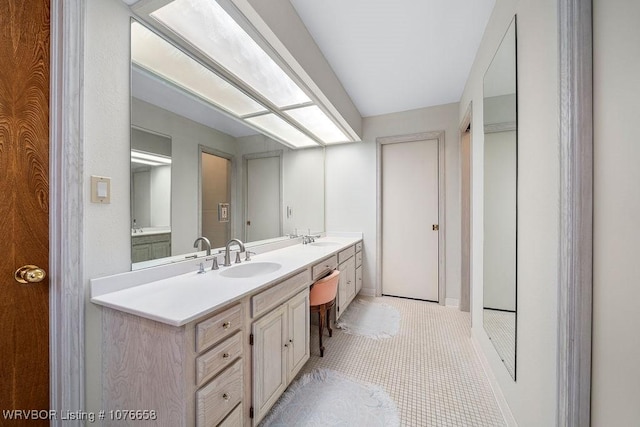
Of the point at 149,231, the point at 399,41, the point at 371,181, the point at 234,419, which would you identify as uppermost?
the point at 399,41

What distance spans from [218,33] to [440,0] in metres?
1.42

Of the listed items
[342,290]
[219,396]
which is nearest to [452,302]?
[342,290]

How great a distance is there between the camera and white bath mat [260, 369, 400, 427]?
1.36m

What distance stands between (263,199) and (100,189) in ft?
4.62

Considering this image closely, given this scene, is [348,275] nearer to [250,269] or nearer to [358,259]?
[358,259]

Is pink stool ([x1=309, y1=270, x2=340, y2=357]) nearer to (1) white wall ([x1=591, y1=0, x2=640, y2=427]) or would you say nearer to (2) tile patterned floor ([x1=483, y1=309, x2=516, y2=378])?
(2) tile patterned floor ([x1=483, y1=309, x2=516, y2=378])

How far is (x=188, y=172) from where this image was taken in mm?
1572

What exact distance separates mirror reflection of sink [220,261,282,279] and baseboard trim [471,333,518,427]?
1.59 meters

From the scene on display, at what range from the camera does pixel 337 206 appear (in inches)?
138

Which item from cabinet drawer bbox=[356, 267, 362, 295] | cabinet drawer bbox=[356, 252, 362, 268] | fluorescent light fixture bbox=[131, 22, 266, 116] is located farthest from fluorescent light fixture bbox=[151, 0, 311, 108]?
cabinet drawer bbox=[356, 267, 362, 295]

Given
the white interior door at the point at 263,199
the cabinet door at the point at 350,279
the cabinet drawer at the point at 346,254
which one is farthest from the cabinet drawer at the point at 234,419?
the cabinet door at the point at 350,279

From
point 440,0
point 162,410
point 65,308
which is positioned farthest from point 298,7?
point 162,410

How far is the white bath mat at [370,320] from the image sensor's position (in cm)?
238

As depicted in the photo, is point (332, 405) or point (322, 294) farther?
point (322, 294)
